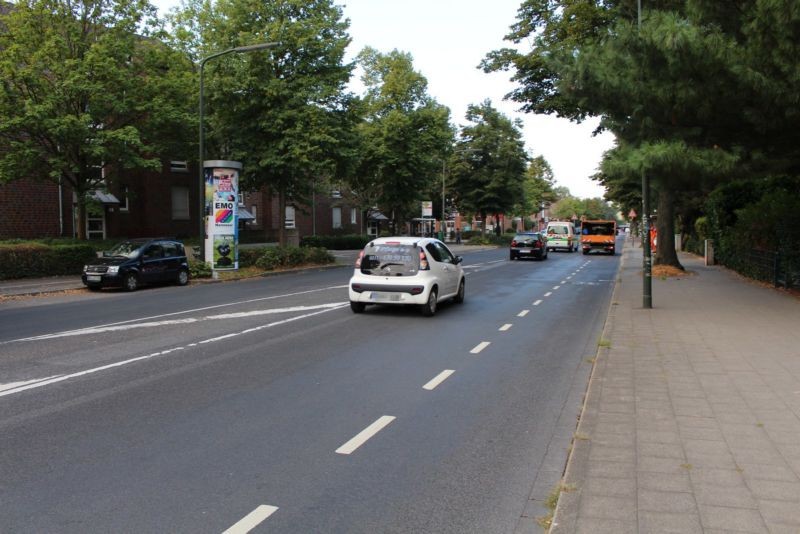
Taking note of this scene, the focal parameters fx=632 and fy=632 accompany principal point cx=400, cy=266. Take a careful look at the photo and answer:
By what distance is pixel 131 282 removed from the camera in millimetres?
19000

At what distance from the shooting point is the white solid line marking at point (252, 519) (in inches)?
141

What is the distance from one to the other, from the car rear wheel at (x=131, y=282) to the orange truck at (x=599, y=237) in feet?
112

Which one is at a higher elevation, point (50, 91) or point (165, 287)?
point (50, 91)

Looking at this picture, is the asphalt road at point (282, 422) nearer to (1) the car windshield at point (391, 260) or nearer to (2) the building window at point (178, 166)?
(1) the car windshield at point (391, 260)

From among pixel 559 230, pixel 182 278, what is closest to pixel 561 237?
pixel 559 230

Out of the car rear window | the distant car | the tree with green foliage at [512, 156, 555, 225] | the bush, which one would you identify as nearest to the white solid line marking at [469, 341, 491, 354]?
the bush

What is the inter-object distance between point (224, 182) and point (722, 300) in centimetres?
1707

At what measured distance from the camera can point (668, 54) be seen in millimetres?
11328

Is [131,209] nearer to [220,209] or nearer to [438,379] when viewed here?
[220,209]

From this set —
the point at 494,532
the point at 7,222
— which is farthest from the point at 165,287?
the point at 494,532

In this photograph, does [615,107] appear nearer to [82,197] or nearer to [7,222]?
[82,197]

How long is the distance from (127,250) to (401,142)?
2342 centimetres

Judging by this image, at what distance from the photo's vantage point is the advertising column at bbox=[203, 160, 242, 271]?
23.5 metres

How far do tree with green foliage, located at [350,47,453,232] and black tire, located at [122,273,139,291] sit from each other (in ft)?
64.4
